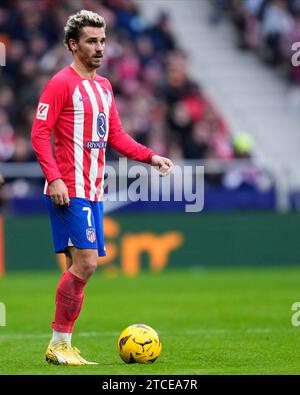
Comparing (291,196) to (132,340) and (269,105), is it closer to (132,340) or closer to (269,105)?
(269,105)

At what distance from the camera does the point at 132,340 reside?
855cm

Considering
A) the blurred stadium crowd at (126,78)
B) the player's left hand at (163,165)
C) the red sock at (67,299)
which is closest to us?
the red sock at (67,299)

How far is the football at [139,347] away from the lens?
853cm

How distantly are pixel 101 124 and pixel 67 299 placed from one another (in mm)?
1350

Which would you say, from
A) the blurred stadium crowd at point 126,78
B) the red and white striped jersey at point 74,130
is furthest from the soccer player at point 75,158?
the blurred stadium crowd at point 126,78

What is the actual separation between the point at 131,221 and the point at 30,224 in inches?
65.9

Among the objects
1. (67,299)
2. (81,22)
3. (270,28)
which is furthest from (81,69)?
(270,28)

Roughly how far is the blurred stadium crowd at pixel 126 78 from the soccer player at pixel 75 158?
423 inches

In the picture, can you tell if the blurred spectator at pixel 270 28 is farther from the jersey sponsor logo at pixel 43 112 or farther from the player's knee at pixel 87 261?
the player's knee at pixel 87 261

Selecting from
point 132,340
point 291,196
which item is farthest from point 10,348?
point 291,196

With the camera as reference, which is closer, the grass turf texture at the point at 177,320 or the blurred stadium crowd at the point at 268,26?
the grass turf texture at the point at 177,320

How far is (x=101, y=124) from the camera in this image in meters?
8.80

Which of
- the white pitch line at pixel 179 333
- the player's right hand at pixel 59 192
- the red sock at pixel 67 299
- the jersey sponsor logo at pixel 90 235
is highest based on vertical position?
the player's right hand at pixel 59 192

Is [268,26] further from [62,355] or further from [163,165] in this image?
[62,355]
